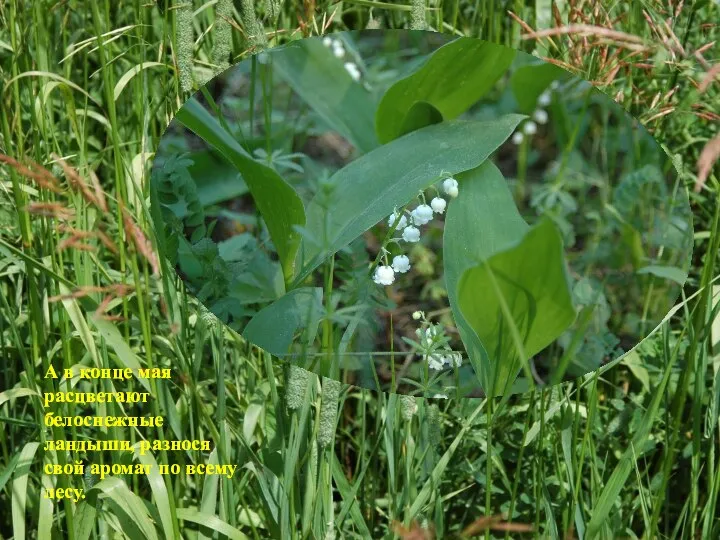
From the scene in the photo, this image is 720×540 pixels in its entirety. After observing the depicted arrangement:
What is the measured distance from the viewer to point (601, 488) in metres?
0.82

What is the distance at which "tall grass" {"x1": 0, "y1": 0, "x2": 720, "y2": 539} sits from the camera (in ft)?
2.53

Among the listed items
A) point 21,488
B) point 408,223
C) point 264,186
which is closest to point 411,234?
point 408,223

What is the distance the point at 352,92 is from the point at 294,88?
62mm

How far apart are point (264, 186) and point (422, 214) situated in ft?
0.51

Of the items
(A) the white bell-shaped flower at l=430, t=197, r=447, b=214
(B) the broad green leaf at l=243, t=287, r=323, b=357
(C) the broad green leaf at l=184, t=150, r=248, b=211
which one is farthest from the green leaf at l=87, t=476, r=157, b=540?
(A) the white bell-shaped flower at l=430, t=197, r=447, b=214

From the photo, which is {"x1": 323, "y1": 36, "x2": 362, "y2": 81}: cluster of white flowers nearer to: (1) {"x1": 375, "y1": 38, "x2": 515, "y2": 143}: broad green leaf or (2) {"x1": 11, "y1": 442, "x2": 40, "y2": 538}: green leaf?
(1) {"x1": 375, "y1": 38, "x2": 515, "y2": 143}: broad green leaf

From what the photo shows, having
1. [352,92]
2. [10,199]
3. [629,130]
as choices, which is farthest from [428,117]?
[10,199]

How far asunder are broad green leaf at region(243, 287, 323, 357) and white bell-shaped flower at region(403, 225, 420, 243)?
0.11 m

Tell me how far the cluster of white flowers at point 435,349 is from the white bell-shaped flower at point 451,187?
11 cm

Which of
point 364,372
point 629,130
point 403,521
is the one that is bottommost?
point 403,521

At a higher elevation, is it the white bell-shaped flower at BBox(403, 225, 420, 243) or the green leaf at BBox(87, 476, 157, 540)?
the white bell-shaped flower at BBox(403, 225, 420, 243)

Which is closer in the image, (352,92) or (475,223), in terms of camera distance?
(475,223)

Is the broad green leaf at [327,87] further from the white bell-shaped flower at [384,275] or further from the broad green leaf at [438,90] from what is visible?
the white bell-shaped flower at [384,275]

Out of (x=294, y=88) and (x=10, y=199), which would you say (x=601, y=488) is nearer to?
(x=294, y=88)
